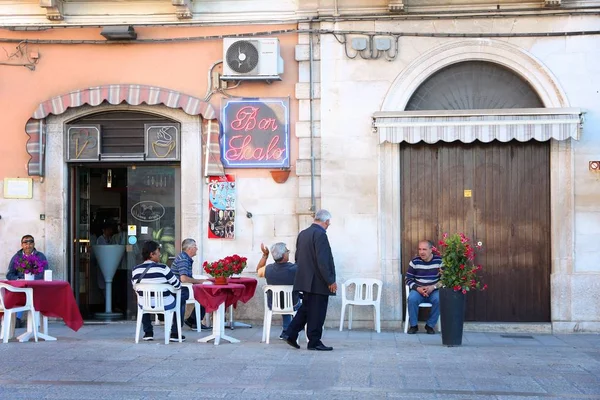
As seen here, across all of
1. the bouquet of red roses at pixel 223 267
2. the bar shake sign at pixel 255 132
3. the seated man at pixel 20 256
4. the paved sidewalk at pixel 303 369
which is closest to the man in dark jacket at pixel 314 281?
the paved sidewalk at pixel 303 369

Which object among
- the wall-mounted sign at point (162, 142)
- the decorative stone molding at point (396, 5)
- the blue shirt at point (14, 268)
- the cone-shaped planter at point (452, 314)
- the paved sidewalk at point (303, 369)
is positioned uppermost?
the decorative stone molding at point (396, 5)

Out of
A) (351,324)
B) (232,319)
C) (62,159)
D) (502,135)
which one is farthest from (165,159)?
(502,135)

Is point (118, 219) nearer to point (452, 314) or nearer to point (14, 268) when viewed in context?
point (14, 268)

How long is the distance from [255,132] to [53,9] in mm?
3545

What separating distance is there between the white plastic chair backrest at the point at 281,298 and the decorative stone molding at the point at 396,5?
4.39 meters

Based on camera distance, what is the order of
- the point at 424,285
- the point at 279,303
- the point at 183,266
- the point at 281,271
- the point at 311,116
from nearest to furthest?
1. the point at 279,303
2. the point at 281,271
3. the point at 183,266
4. the point at 424,285
5. the point at 311,116

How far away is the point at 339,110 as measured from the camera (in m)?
13.3

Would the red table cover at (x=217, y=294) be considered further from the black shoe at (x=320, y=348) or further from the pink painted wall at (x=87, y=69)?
the pink painted wall at (x=87, y=69)

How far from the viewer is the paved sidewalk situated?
26.9 ft

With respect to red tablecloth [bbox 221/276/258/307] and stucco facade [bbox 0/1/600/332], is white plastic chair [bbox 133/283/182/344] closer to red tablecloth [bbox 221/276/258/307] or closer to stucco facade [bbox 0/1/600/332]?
red tablecloth [bbox 221/276/258/307]

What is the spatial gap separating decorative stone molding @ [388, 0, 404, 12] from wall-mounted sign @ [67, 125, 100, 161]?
4.72 metres

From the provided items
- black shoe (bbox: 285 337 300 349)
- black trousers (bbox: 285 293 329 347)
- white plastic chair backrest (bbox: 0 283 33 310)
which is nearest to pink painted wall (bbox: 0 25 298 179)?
white plastic chair backrest (bbox: 0 283 33 310)

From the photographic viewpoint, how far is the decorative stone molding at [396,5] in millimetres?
12923

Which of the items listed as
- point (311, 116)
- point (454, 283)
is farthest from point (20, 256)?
point (454, 283)
